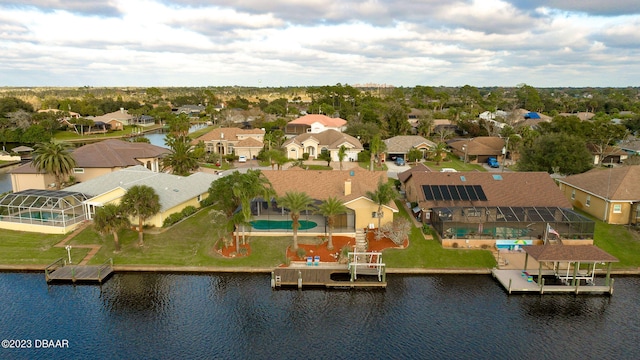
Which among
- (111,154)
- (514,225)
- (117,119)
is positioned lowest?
(514,225)

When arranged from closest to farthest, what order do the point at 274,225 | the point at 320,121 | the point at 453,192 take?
the point at 274,225, the point at 453,192, the point at 320,121

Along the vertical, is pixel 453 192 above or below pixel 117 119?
below

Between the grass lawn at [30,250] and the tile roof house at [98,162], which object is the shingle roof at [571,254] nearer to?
the grass lawn at [30,250]

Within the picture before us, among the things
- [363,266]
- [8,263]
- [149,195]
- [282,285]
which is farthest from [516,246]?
[8,263]

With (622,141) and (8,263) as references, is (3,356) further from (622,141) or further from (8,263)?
(622,141)

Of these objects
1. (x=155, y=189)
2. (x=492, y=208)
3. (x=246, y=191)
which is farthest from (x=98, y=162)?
(x=492, y=208)

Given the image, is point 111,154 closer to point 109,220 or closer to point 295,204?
point 109,220
